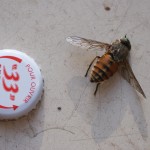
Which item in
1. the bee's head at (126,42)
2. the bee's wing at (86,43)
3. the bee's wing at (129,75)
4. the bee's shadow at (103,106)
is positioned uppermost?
the bee's head at (126,42)

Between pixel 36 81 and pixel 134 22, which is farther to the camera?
pixel 134 22

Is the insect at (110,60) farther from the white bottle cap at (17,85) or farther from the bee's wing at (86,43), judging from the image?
the white bottle cap at (17,85)

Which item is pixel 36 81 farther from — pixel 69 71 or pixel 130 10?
pixel 130 10

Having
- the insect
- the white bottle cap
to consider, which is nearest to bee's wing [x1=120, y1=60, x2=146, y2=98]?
the insect

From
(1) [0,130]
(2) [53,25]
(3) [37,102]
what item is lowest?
(1) [0,130]

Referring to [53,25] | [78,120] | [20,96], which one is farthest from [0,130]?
[53,25]

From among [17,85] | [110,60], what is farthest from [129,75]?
[17,85]

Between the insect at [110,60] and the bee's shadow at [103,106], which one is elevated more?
the insect at [110,60]

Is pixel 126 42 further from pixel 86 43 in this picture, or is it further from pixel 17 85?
pixel 17 85

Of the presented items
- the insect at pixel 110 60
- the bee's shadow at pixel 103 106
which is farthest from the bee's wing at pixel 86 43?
the bee's shadow at pixel 103 106
